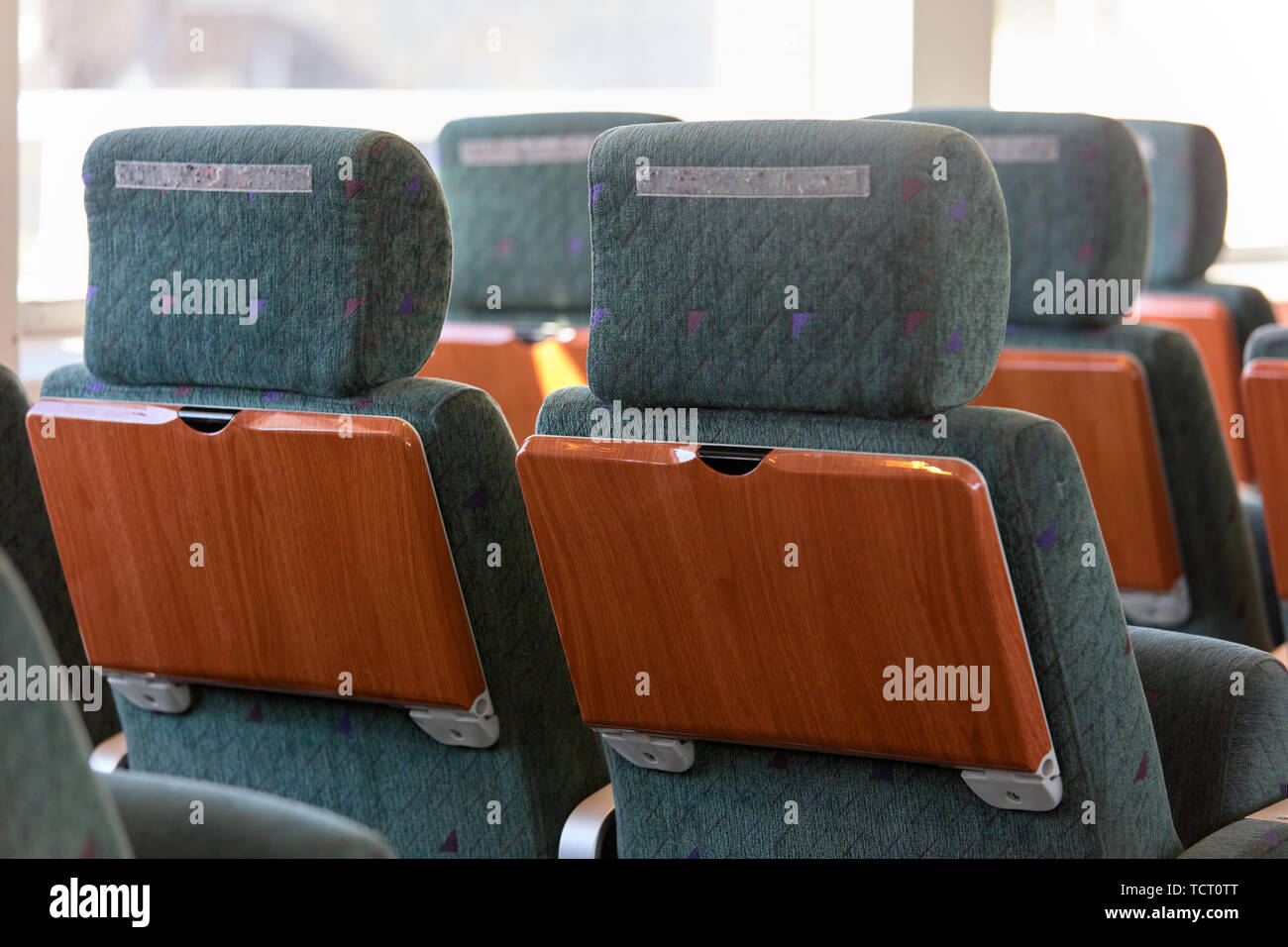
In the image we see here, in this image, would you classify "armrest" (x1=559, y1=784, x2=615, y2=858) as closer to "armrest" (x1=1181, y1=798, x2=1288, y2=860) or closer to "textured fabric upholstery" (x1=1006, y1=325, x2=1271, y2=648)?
"armrest" (x1=1181, y1=798, x2=1288, y2=860)

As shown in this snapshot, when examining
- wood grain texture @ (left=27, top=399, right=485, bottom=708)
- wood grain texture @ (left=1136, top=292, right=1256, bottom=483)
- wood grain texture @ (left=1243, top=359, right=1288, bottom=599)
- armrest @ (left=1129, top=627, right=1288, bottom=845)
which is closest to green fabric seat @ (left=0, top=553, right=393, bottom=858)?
wood grain texture @ (left=27, top=399, right=485, bottom=708)

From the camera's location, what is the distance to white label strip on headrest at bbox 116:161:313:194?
159cm

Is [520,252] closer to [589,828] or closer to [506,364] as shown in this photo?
[506,364]

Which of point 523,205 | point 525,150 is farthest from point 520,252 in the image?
point 525,150

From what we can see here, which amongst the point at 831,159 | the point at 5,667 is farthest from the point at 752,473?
the point at 5,667

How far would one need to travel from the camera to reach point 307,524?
1654mm

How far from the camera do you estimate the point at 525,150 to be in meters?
2.90

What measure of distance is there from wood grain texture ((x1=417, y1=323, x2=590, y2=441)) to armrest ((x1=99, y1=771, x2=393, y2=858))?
180 cm

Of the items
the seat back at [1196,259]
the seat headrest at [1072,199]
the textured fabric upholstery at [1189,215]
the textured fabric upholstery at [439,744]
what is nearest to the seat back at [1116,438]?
the seat headrest at [1072,199]

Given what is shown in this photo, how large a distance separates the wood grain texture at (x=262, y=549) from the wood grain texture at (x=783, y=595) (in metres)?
0.16

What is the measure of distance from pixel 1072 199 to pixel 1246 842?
109 cm

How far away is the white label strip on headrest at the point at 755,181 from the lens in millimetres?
1328
